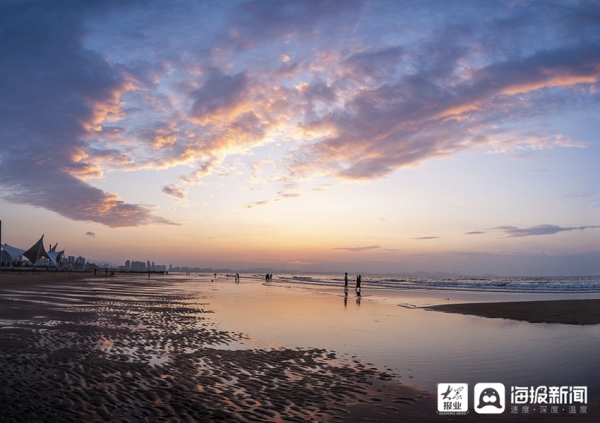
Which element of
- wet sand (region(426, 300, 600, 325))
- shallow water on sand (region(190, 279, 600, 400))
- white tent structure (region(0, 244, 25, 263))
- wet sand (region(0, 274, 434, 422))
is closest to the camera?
wet sand (region(0, 274, 434, 422))

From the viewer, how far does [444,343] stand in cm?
1582

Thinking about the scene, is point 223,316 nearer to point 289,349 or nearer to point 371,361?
point 289,349

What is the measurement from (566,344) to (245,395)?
14064mm

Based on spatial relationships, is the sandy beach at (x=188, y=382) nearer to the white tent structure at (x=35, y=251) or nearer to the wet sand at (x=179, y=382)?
the wet sand at (x=179, y=382)

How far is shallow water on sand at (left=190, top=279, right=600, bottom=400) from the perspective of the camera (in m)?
11.1

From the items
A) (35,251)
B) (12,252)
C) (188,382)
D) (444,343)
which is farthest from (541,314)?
(12,252)

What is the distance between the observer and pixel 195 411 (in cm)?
759

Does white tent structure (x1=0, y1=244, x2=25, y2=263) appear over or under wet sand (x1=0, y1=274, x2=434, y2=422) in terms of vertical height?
under

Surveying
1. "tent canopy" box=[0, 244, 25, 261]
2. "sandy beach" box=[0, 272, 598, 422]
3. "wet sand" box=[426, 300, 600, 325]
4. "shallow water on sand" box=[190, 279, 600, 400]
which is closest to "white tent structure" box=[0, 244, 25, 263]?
"tent canopy" box=[0, 244, 25, 261]

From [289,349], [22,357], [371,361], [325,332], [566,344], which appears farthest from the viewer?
[325,332]

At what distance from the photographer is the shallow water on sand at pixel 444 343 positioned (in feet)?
36.3

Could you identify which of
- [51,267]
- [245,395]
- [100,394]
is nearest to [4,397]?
[100,394]

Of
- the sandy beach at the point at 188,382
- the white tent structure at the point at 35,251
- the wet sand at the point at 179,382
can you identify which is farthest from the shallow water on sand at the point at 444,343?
the white tent structure at the point at 35,251

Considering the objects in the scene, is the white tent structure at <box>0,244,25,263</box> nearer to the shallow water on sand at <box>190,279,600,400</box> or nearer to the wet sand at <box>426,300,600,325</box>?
the shallow water on sand at <box>190,279,600,400</box>
